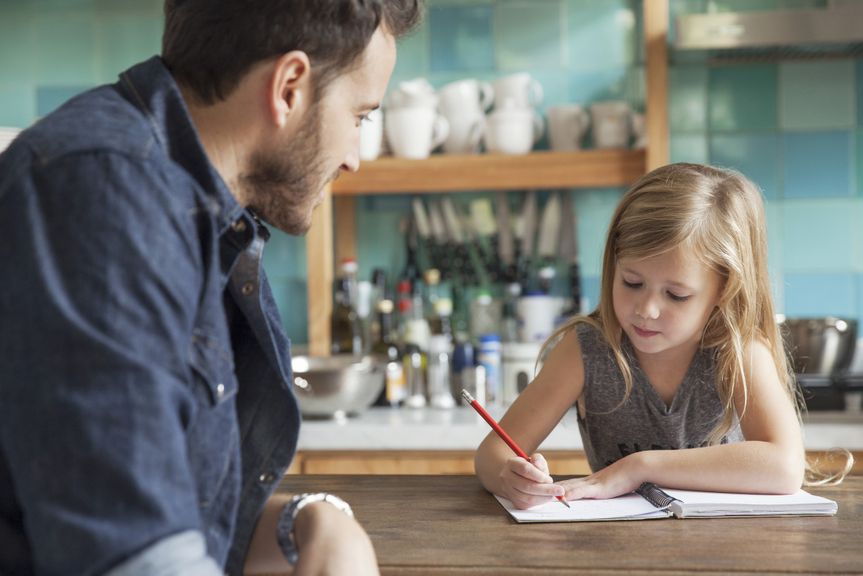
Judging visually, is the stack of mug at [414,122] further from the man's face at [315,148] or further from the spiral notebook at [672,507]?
the man's face at [315,148]

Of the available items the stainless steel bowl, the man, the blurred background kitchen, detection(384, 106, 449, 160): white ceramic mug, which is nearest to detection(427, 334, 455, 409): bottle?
the blurred background kitchen

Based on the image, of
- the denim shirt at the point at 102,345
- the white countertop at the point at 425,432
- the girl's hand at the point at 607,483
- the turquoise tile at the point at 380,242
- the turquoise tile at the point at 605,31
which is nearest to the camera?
the denim shirt at the point at 102,345

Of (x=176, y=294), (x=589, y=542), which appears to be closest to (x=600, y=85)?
(x=589, y=542)

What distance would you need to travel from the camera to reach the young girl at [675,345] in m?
1.50

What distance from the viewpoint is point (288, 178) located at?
0.98m

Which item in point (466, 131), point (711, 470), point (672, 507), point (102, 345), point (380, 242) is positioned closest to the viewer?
point (102, 345)

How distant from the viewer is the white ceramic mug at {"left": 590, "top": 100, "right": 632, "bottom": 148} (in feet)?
9.45

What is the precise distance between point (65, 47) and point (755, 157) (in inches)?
80.7

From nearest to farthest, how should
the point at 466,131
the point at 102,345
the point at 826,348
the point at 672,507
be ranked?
the point at 102,345 → the point at 672,507 → the point at 826,348 → the point at 466,131

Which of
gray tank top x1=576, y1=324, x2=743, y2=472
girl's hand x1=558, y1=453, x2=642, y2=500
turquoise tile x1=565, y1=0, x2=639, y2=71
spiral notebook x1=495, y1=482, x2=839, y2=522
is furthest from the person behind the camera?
turquoise tile x1=565, y1=0, x2=639, y2=71

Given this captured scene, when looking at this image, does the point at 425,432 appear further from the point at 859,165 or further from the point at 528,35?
the point at 859,165

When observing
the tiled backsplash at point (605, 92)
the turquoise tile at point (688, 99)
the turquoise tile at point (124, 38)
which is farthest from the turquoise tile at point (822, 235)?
the turquoise tile at point (124, 38)

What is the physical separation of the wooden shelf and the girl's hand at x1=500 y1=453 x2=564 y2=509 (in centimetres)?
162

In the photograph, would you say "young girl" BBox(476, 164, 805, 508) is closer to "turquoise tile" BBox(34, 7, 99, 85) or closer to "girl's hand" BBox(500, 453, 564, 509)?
"girl's hand" BBox(500, 453, 564, 509)
